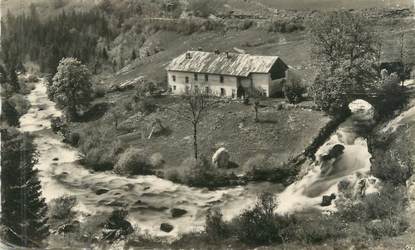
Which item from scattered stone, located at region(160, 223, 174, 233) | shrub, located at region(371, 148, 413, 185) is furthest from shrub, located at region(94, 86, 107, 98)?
shrub, located at region(371, 148, 413, 185)

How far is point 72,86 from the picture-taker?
86.4ft

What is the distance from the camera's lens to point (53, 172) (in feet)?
76.7

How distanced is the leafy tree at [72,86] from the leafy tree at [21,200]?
4.57 meters

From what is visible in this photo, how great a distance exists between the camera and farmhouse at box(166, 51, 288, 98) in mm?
25047

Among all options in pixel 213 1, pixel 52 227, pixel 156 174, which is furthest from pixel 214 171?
pixel 213 1

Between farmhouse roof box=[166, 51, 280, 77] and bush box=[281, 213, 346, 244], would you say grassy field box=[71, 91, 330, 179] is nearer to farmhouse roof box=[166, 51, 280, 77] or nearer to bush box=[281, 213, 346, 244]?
A: farmhouse roof box=[166, 51, 280, 77]

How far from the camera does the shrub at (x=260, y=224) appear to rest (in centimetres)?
2002

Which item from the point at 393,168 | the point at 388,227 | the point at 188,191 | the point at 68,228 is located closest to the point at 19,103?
the point at 68,228

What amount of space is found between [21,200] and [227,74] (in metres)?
9.65

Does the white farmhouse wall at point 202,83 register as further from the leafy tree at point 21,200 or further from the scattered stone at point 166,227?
the leafy tree at point 21,200

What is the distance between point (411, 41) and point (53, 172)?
15238mm

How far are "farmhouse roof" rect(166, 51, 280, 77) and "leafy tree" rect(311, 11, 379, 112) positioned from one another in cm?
210

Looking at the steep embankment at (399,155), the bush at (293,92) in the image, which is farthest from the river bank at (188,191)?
the bush at (293,92)

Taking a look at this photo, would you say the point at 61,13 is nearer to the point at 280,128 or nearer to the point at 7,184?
the point at 7,184
